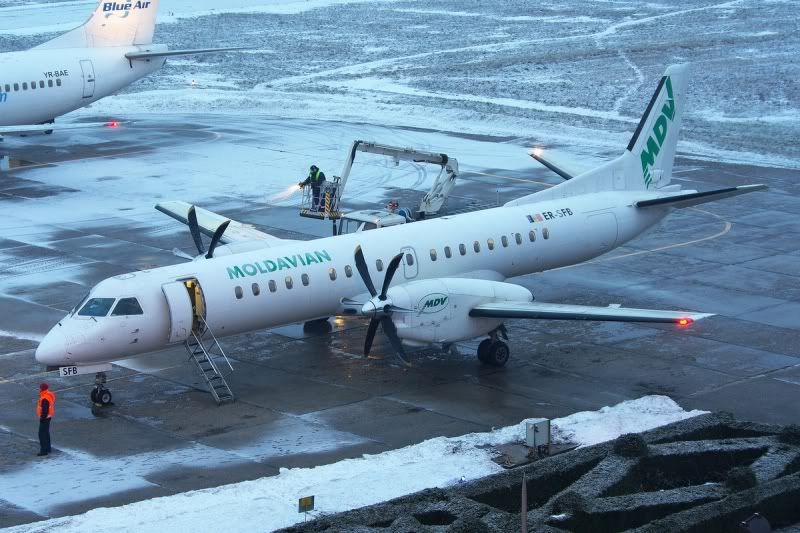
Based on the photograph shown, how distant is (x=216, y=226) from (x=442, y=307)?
9942 mm

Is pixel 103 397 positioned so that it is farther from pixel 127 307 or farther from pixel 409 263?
pixel 409 263

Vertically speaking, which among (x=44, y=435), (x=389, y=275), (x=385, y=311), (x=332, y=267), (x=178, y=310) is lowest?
(x=44, y=435)

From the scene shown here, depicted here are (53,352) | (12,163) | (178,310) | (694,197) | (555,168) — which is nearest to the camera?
(53,352)

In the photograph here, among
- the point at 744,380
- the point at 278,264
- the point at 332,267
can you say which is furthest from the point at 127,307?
the point at 744,380

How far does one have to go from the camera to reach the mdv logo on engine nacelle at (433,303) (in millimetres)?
25828

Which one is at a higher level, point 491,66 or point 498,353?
point 491,66

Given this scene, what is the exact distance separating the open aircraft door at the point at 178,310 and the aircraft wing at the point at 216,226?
5.73 m

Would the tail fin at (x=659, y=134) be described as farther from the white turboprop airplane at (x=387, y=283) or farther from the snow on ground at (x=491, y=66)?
the snow on ground at (x=491, y=66)

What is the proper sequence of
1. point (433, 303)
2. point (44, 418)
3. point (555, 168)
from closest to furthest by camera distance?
point (44, 418) → point (433, 303) → point (555, 168)

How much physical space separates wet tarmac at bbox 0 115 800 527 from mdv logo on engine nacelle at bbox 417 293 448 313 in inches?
70.5

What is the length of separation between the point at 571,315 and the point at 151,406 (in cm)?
945

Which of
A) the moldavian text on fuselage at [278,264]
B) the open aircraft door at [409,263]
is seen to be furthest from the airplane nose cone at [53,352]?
the open aircraft door at [409,263]

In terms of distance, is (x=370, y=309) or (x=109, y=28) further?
(x=109, y=28)

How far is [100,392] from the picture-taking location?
974 inches
